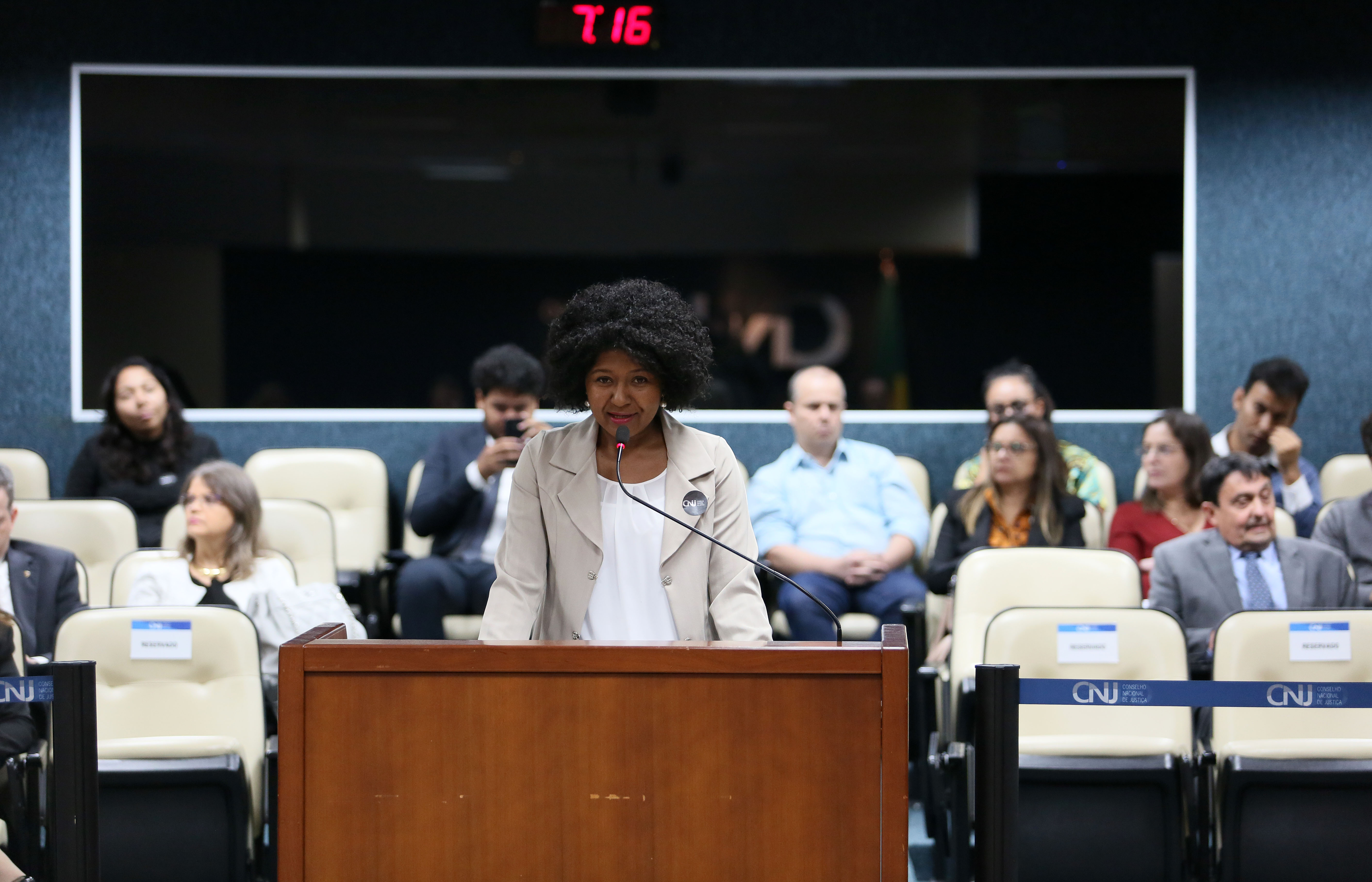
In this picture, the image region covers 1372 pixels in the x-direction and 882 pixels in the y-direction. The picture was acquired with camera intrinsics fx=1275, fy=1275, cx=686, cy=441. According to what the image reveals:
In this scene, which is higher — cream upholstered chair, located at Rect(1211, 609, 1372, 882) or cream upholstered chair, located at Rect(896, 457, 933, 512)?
cream upholstered chair, located at Rect(896, 457, 933, 512)

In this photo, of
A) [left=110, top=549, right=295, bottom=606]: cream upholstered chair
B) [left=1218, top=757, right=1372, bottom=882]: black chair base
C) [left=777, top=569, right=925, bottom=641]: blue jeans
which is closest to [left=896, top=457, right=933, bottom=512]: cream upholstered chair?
[left=777, top=569, right=925, bottom=641]: blue jeans

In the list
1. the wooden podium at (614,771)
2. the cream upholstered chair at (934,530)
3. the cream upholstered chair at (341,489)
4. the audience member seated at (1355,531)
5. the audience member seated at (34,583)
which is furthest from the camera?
the cream upholstered chair at (341,489)

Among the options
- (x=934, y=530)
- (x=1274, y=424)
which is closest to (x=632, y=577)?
(x=934, y=530)

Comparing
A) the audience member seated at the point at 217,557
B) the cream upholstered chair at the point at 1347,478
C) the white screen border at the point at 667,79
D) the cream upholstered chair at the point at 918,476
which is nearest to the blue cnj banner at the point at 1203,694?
the audience member seated at the point at 217,557

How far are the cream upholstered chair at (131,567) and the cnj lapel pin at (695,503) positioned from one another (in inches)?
73.1

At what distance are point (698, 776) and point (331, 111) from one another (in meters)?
4.04

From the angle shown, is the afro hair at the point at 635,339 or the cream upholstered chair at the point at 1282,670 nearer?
the afro hair at the point at 635,339

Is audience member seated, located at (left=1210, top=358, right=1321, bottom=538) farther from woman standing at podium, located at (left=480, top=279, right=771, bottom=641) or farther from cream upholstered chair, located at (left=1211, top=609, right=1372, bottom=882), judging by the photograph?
woman standing at podium, located at (left=480, top=279, right=771, bottom=641)

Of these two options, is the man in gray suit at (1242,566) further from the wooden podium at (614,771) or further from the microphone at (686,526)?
the wooden podium at (614,771)

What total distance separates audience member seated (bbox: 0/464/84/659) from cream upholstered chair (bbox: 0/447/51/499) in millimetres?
1307

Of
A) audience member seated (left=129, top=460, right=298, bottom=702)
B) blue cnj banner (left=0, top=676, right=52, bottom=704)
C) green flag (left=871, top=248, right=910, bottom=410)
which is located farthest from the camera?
green flag (left=871, top=248, right=910, bottom=410)

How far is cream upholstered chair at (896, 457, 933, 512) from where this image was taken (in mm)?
4691

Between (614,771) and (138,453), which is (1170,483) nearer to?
(614,771)

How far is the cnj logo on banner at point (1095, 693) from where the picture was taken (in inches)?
84.2
